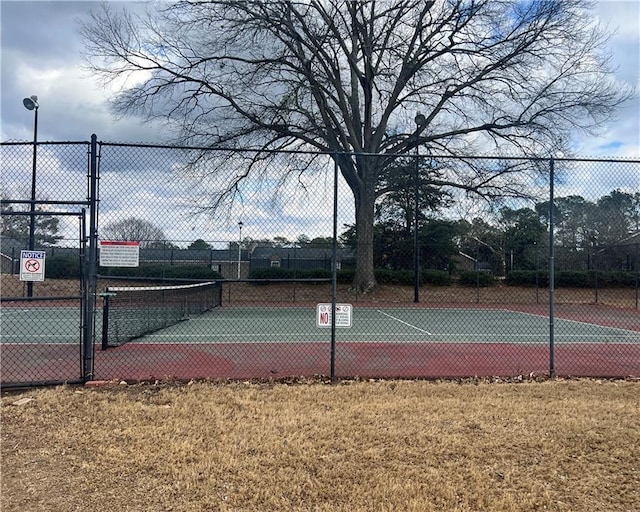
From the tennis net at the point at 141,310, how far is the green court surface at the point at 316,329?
11.7 inches

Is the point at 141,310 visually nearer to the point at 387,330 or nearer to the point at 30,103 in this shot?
the point at 387,330

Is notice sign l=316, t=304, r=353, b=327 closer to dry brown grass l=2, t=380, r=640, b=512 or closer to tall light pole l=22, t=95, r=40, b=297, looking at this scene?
dry brown grass l=2, t=380, r=640, b=512

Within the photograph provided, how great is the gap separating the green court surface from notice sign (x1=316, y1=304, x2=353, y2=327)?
→ 399cm

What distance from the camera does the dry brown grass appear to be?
3115 mm

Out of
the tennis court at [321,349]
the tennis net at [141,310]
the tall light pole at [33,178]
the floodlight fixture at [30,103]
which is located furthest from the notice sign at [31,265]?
the floodlight fixture at [30,103]

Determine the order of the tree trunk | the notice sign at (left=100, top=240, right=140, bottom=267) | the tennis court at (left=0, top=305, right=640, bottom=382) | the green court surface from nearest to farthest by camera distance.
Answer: the notice sign at (left=100, top=240, right=140, bottom=267) < the tennis court at (left=0, top=305, right=640, bottom=382) < the green court surface < the tree trunk

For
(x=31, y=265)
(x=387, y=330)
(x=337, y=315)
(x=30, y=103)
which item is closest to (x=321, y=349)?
(x=337, y=315)

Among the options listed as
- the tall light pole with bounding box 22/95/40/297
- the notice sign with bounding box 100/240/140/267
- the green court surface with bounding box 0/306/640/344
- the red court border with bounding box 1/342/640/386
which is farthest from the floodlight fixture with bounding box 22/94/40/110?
the notice sign with bounding box 100/240/140/267

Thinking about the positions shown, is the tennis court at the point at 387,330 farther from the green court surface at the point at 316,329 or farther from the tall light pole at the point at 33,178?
the tall light pole at the point at 33,178

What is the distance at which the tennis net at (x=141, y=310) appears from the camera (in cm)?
873

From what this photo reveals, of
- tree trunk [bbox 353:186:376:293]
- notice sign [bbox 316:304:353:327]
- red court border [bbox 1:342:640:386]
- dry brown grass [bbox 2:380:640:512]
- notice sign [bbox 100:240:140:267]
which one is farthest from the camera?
tree trunk [bbox 353:186:376:293]

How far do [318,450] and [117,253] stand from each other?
3.29 metres

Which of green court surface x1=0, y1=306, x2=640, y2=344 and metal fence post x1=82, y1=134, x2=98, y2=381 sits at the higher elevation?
metal fence post x1=82, y1=134, x2=98, y2=381

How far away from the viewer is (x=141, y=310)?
10875 mm
